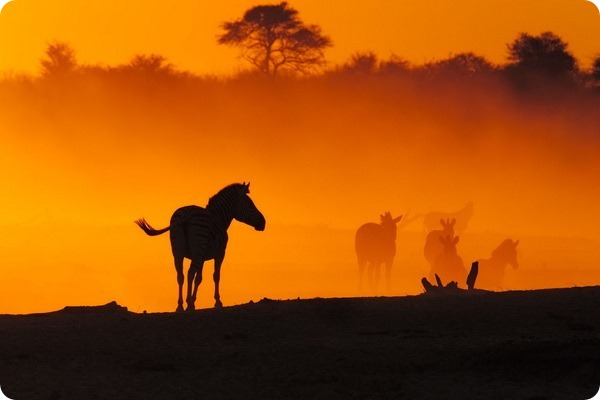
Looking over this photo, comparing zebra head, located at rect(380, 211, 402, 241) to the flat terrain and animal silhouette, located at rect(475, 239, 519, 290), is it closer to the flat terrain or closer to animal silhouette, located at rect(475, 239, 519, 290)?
animal silhouette, located at rect(475, 239, 519, 290)

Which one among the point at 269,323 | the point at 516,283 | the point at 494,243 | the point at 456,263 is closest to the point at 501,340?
the point at 269,323

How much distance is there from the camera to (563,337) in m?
18.9

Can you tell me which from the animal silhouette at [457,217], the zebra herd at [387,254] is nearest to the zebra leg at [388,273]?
the zebra herd at [387,254]

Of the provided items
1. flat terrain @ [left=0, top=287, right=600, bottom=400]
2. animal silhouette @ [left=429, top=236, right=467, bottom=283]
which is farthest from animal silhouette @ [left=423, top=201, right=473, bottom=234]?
flat terrain @ [left=0, top=287, right=600, bottom=400]

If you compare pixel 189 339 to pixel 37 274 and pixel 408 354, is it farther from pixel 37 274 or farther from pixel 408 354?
pixel 37 274

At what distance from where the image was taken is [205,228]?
25.1 meters

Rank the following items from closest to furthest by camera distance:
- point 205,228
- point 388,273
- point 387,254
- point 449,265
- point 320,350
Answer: point 320,350 < point 205,228 < point 449,265 < point 388,273 < point 387,254

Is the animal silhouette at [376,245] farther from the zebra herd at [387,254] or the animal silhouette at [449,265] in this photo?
the animal silhouette at [449,265]

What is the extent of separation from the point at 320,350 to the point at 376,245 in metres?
31.4

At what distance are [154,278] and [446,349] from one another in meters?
45.3

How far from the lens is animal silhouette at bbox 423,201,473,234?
65250 mm

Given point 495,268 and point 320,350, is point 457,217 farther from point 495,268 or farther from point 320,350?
point 320,350

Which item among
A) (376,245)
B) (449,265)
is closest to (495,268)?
(449,265)

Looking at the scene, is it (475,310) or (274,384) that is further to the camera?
(475,310)
